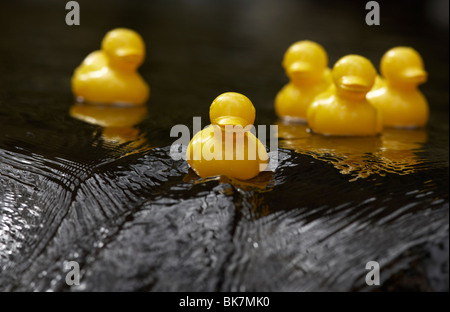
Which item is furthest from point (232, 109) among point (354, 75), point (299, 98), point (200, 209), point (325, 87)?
point (325, 87)

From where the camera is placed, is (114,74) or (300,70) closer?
(300,70)

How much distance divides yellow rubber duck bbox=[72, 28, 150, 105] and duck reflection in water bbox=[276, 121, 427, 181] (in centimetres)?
125

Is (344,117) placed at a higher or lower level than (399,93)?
lower

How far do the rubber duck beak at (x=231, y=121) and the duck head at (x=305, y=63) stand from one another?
5.20 ft

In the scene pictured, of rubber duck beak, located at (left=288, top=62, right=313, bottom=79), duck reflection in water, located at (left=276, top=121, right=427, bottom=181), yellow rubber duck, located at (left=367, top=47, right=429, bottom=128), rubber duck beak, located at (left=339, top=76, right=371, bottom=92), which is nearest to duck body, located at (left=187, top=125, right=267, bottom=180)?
duck reflection in water, located at (left=276, top=121, right=427, bottom=181)

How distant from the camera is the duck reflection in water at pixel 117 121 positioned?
3.54 meters

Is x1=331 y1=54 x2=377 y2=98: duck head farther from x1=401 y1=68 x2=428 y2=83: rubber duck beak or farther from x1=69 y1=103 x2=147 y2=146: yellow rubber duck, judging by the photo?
x1=69 y1=103 x2=147 y2=146: yellow rubber duck

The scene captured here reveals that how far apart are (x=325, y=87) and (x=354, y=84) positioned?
2.57ft

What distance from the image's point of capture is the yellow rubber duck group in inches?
149

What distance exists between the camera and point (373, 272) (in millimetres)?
2240

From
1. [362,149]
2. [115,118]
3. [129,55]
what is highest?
[129,55]

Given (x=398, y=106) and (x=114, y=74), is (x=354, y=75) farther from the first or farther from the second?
(x=114, y=74)

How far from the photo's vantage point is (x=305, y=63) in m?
4.25

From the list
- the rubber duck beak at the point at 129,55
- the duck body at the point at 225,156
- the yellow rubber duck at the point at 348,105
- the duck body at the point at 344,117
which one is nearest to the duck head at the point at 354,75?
the yellow rubber duck at the point at 348,105
